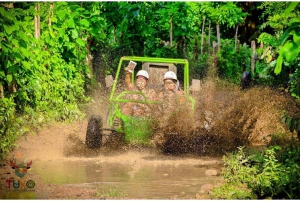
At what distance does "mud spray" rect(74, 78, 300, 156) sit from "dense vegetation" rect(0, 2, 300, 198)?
0.78 meters

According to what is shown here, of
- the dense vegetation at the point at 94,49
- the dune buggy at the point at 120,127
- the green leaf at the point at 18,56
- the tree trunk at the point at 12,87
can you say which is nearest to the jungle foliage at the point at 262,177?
the dense vegetation at the point at 94,49

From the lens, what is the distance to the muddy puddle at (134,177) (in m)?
7.05

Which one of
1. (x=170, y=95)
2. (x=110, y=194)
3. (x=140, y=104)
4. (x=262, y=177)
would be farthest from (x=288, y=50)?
(x=170, y=95)

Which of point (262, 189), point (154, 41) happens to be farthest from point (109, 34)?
point (262, 189)

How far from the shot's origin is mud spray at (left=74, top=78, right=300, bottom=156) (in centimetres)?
988

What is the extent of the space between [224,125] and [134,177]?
3.03m

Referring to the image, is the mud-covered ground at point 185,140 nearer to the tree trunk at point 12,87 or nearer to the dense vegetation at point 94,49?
A: the dense vegetation at point 94,49

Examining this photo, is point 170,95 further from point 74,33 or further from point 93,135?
point 74,33

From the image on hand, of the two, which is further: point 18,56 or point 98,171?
point 18,56

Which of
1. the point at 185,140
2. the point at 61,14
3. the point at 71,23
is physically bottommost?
the point at 185,140

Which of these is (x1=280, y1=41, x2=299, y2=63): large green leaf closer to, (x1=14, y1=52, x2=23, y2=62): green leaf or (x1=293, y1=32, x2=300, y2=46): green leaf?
(x1=293, y1=32, x2=300, y2=46): green leaf

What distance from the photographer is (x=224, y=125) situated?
34.1 ft

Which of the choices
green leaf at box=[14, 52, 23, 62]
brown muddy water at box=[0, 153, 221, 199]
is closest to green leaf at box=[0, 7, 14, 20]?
green leaf at box=[14, 52, 23, 62]

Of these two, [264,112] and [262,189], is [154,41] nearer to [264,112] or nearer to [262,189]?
[264,112]
